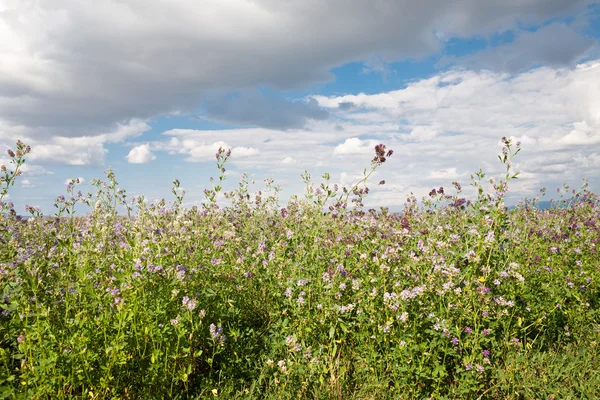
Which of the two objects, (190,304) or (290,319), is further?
(290,319)

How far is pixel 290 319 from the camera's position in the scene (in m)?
4.71

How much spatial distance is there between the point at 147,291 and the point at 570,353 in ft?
16.5

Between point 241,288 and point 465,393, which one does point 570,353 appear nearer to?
point 465,393

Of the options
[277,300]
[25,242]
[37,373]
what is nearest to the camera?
[37,373]

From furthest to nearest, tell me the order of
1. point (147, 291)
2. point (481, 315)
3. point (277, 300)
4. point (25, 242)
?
point (25, 242), point (277, 300), point (481, 315), point (147, 291)

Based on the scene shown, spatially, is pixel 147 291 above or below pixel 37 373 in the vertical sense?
above

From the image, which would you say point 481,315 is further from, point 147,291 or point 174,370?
point 147,291

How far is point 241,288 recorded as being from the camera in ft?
15.7

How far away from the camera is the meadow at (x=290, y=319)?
11.4 ft

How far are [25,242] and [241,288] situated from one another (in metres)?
3.34

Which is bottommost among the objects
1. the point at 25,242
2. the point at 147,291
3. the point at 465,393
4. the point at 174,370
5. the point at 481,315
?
the point at 465,393

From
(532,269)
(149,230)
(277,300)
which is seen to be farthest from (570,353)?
(149,230)

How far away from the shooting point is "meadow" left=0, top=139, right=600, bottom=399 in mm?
3465

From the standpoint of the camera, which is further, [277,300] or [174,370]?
[277,300]
